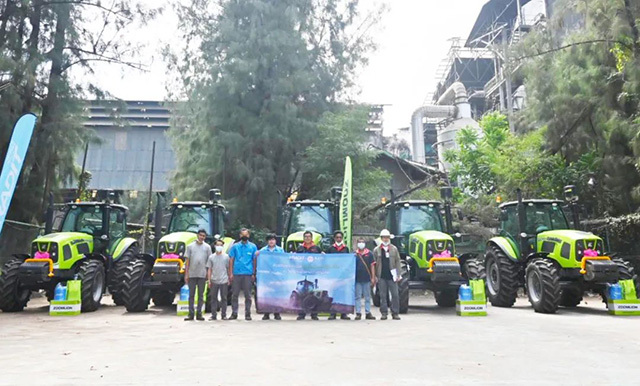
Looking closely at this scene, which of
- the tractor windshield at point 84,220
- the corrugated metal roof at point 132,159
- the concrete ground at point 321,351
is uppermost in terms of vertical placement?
the corrugated metal roof at point 132,159

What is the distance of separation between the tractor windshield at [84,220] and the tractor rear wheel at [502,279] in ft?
31.0

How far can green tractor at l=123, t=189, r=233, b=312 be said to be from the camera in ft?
36.9

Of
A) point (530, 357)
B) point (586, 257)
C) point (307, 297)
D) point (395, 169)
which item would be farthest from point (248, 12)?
point (530, 357)

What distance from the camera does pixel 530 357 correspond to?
20.2 ft

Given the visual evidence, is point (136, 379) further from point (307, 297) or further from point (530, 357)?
point (307, 297)

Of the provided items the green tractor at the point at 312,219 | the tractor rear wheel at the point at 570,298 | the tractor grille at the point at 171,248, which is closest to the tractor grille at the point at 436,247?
the green tractor at the point at 312,219

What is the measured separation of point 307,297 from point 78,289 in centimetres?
486

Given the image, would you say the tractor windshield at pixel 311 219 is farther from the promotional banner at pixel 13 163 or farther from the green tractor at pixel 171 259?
the promotional banner at pixel 13 163

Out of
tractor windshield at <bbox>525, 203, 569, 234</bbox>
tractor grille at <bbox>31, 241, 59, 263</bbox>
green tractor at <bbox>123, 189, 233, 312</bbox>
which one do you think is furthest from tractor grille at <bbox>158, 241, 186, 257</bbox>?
tractor windshield at <bbox>525, 203, 569, 234</bbox>

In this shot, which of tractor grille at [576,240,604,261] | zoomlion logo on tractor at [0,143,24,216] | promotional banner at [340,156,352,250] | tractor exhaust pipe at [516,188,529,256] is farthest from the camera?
tractor exhaust pipe at [516,188,529,256]

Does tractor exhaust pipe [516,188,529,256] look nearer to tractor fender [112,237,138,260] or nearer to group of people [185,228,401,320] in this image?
group of people [185,228,401,320]

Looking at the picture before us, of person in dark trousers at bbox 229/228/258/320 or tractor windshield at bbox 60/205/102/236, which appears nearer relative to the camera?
person in dark trousers at bbox 229/228/258/320

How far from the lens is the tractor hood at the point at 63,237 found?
11570mm

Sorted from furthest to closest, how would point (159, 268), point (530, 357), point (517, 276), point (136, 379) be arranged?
point (517, 276) < point (159, 268) < point (530, 357) < point (136, 379)
